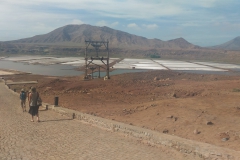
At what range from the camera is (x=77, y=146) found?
7.04 metres

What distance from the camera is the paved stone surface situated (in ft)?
20.9

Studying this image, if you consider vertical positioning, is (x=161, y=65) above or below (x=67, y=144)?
above

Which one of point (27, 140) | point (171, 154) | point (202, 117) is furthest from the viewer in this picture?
point (202, 117)

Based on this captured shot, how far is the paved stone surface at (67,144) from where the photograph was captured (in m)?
6.36

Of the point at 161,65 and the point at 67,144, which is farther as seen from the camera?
the point at 161,65

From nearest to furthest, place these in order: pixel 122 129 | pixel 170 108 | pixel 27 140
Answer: pixel 27 140 → pixel 122 129 → pixel 170 108

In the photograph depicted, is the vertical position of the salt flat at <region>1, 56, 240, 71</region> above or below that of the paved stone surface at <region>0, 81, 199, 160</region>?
above

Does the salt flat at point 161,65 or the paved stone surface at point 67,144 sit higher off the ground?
the salt flat at point 161,65

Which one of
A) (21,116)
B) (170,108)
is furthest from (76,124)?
(170,108)

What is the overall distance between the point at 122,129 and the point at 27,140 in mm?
A: 2683

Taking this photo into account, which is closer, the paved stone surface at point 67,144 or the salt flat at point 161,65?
the paved stone surface at point 67,144

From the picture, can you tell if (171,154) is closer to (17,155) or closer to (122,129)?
(122,129)

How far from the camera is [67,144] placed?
7.20 m

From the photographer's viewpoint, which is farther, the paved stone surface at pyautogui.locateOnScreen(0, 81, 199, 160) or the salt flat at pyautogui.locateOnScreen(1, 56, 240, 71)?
the salt flat at pyautogui.locateOnScreen(1, 56, 240, 71)
